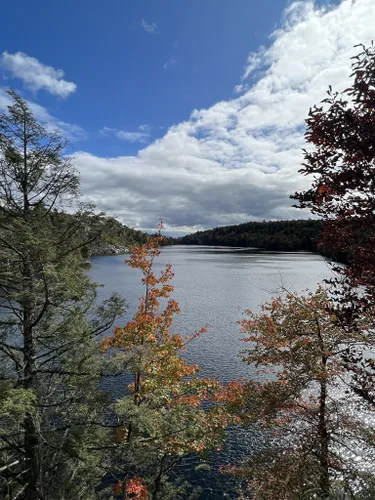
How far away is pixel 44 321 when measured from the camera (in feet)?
26.5

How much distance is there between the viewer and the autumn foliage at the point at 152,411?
8.45 metres

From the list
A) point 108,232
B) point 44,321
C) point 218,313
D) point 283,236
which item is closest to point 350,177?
point 108,232

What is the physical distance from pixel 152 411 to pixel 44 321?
3.60m

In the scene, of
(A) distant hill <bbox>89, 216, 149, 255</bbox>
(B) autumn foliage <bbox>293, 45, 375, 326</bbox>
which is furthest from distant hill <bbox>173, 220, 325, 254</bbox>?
(B) autumn foliage <bbox>293, 45, 375, 326</bbox>

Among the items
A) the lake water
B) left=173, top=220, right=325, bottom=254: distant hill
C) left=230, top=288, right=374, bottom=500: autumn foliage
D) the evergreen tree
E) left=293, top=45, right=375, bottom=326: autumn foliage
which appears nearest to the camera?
left=293, top=45, right=375, bottom=326: autumn foliage

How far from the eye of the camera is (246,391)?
1095 cm

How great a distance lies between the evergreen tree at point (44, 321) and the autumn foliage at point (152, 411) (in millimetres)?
1009

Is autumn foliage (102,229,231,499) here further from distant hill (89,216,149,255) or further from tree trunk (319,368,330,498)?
tree trunk (319,368,330,498)

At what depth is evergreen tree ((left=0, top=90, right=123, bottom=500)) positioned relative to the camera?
7.04 meters

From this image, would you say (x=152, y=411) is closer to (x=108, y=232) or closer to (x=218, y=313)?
(x=108, y=232)

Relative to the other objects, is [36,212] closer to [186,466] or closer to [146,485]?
[146,485]

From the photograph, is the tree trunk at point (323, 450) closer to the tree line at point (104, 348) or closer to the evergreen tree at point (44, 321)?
the tree line at point (104, 348)

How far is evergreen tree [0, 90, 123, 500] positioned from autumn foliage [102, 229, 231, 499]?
101 centimetres

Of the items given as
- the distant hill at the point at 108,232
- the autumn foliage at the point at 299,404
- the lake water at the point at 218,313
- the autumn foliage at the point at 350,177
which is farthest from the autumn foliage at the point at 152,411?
the autumn foliage at the point at 350,177
